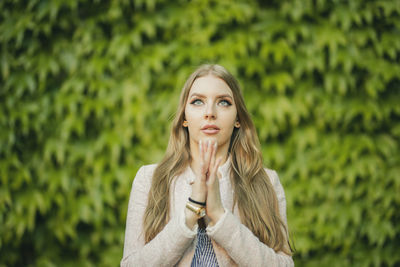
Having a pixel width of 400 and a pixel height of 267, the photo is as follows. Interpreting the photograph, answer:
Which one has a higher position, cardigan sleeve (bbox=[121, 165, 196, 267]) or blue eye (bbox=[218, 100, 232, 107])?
blue eye (bbox=[218, 100, 232, 107])

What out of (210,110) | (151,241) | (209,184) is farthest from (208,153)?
(151,241)

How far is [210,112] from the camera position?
1.66 m

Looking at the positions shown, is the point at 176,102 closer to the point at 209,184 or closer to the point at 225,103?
the point at 225,103

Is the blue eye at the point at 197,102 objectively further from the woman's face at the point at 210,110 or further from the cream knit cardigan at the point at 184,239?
the cream knit cardigan at the point at 184,239

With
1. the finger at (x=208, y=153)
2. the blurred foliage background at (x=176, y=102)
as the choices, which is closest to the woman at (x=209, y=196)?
the finger at (x=208, y=153)

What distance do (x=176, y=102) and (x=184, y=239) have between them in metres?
1.70

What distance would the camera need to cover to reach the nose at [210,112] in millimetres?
1664

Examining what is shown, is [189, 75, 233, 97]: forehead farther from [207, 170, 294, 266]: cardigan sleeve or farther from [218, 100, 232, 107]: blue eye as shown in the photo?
[207, 170, 294, 266]: cardigan sleeve

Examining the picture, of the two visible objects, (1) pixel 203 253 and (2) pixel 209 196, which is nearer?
(2) pixel 209 196

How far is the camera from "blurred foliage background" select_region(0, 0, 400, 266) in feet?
10.1

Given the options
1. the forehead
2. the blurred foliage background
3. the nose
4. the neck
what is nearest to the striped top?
the neck

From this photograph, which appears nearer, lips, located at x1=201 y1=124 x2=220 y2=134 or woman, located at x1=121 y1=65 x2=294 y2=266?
woman, located at x1=121 y1=65 x2=294 y2=266

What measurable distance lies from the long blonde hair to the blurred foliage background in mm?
1203

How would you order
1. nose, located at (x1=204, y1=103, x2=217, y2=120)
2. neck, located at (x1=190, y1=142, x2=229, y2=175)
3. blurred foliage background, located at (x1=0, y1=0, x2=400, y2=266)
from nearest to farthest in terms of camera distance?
nose, located at (x1=204, y1=103, x2=217, y2=120) → neck, located at (x1=190, y1=142, x2=229, y2=175) → blurred foliage background, located at (x1=0, y1=0, x2=400, y2=266)
